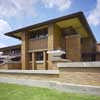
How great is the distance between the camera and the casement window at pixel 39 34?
14297mm

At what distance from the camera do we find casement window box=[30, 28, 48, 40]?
14297mm

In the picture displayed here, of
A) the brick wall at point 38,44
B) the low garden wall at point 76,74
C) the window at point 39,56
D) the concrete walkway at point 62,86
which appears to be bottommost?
the concrete walkway at point 62,86

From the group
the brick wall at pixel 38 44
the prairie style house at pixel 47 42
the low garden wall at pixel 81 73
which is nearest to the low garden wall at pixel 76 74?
the low garden wall at pixel 81 73

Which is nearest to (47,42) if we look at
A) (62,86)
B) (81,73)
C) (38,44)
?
(38,44)

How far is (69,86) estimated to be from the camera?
7.28 meters

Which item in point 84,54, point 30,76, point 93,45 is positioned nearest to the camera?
point 30,76

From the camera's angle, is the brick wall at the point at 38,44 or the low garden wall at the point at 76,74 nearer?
the low garden wall at the point at 76,74

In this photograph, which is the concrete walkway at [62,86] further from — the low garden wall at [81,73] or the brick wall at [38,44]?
the brick wall at [38,44]

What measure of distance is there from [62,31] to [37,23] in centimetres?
344

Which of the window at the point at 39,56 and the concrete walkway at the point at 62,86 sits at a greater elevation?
the window at the point at 39,56

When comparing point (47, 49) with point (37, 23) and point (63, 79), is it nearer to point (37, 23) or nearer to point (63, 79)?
point (37, 23)

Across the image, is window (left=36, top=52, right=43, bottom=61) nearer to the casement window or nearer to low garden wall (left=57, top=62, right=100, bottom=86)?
the casement window

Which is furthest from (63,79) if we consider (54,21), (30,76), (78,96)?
(54,21)

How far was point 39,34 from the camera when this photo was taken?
48.5 feet
